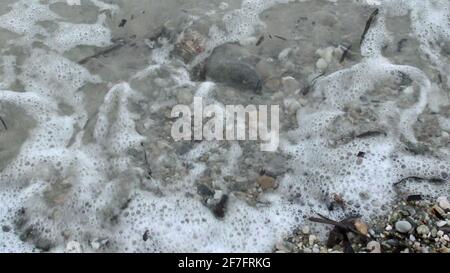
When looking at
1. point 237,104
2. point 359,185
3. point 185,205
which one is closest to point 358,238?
point 359,185

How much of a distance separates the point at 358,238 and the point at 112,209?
4.89 ft

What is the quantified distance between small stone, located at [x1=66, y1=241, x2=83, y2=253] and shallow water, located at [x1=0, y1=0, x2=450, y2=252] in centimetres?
2

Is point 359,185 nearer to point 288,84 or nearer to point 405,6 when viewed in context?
point 288,84

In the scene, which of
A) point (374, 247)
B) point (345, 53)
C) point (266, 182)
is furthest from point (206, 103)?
point (374, 247)

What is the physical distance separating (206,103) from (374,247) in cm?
152

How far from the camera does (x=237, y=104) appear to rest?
133 inches

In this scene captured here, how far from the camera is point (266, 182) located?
9.70ft

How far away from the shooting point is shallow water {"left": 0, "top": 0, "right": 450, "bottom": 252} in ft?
9.27

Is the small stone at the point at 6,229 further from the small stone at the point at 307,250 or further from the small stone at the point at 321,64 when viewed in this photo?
the small stone at the point at 321,64

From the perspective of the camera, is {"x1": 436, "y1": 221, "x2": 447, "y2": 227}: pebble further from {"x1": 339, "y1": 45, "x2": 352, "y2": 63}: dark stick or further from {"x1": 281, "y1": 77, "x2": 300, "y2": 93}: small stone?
{"x1": 339, "y1": 45, "x2": 352, "y2": 63}: dark stick

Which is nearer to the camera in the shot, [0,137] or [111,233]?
[111,233]

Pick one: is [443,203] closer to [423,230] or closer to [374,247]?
[423,230]

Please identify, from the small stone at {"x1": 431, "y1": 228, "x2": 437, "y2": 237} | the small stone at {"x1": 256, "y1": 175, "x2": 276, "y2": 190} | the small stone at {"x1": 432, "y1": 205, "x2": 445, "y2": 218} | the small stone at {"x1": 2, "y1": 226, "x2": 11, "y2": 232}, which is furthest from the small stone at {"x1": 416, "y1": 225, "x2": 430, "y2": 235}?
the small stone at {"x1": 2, "y1": 226, "x2": 11, "y2": 232}

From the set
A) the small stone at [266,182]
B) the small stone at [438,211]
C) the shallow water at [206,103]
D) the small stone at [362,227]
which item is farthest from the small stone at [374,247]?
the small stone at [266,182]
